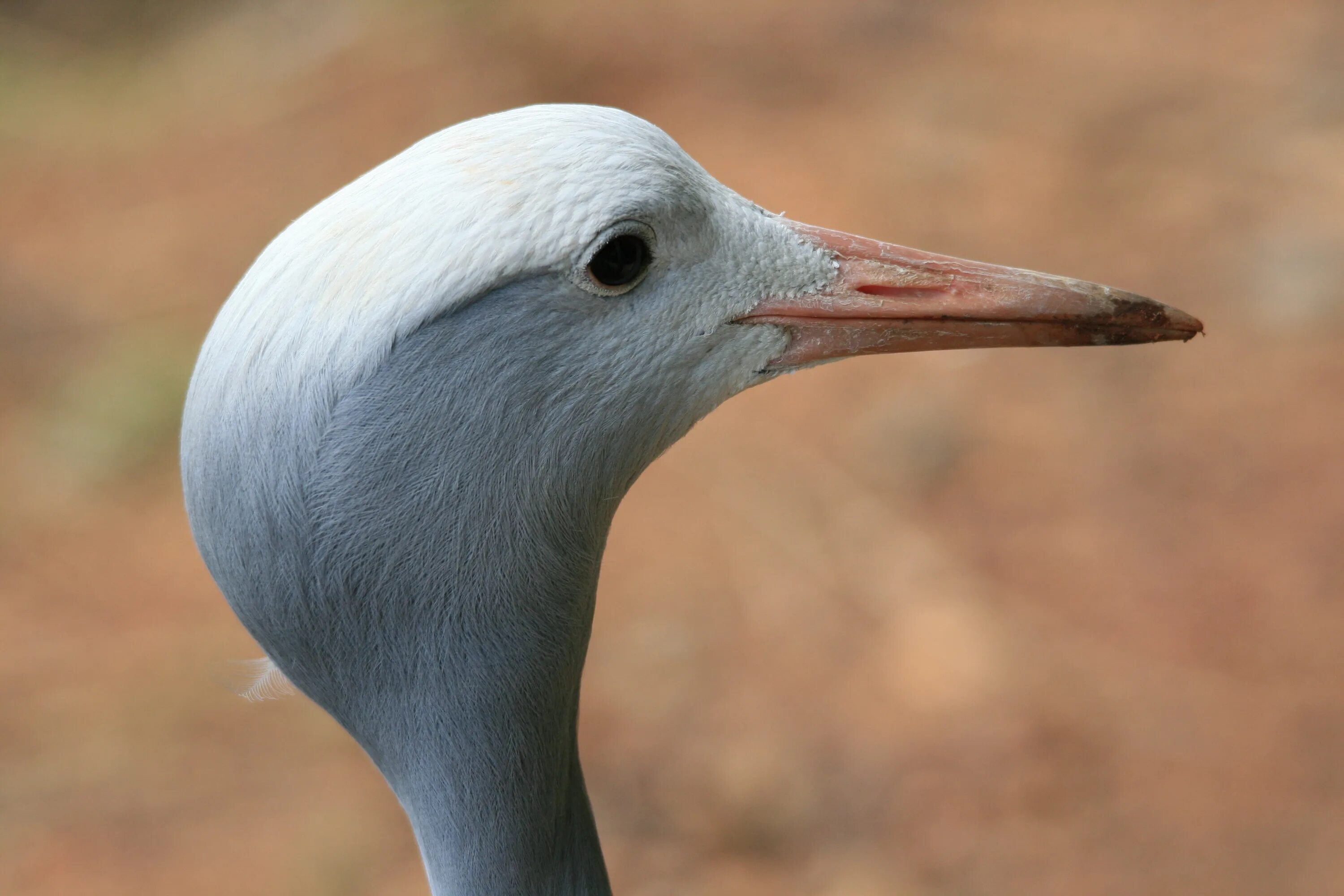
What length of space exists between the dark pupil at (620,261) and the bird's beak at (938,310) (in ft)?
1.02

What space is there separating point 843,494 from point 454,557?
3.90 m

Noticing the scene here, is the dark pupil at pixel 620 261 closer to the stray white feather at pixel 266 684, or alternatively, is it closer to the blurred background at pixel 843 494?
the stray white feather at pixel 266 684

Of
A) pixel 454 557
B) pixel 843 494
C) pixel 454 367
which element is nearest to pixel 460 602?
pixel 454 557

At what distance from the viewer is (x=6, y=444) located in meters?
6.22

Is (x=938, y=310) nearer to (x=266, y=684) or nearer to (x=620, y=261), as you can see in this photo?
(x=620, y=261)

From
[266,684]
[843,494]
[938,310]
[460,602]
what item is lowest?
[460,602]

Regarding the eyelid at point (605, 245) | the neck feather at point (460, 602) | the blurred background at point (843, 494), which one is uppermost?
the blurred background at point (843, 494)

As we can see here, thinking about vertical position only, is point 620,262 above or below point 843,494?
below

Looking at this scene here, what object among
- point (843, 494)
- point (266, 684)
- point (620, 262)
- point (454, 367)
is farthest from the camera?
point (843, 494)

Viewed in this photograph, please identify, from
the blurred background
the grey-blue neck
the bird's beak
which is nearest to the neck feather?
the grey-blue neck

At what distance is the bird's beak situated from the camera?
209cm

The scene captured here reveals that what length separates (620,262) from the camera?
1.83 meters

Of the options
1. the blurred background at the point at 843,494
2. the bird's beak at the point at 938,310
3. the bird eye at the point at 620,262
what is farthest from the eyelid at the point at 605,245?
the blurred background at the point at 843,494

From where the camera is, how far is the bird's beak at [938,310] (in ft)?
6.86
